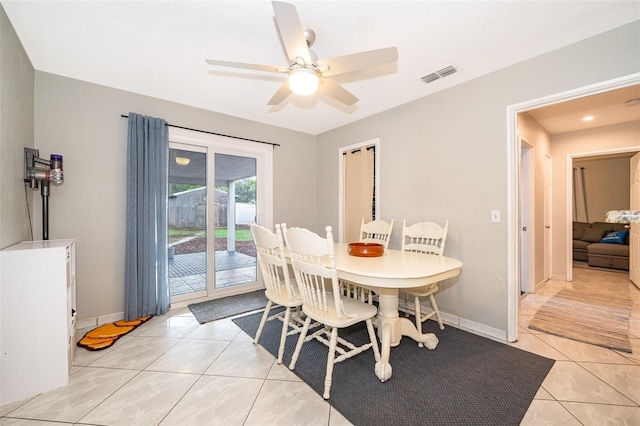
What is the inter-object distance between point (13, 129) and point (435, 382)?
11.5 feet

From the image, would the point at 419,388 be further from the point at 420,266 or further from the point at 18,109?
the point at 18,109

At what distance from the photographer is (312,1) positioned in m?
1.61

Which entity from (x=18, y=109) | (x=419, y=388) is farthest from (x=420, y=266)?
(x=18, y=109)

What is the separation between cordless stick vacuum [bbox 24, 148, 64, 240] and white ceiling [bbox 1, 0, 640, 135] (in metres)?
0.86

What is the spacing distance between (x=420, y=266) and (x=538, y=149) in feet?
11.7

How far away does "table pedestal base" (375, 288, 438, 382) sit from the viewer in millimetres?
1772

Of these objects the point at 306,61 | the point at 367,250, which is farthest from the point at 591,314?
the point at 306,61

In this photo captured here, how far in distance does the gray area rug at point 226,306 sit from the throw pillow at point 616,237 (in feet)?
22.1

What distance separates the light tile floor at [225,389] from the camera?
1.48 metres

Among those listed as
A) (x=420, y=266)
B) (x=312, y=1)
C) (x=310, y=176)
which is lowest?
(x=420, y=266)

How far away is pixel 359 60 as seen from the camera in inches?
64.8

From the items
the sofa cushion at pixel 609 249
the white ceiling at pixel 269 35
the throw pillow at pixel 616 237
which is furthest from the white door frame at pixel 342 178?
the throw pillow at pixel 616 237

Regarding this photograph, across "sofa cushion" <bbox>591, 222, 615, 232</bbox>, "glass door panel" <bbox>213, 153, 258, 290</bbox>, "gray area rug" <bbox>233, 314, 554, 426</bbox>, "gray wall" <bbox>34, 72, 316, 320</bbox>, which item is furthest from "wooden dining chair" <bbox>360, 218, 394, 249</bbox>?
"sofa cushion" <bbox>591, 222, 615, 232</bbox>

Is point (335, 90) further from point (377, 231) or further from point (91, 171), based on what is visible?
point (91, 171)
